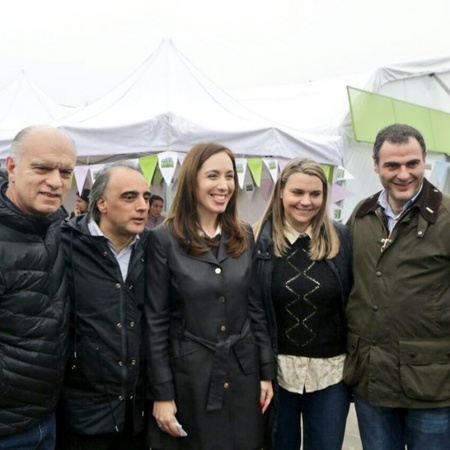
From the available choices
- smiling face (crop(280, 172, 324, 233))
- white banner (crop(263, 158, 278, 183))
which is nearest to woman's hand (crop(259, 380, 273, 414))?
smiling face (crop(280, 172, 324, 233))

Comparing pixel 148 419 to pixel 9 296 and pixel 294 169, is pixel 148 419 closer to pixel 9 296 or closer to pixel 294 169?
pixel 9 296

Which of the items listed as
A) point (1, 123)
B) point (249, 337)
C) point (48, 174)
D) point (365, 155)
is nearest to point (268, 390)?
point (249, 337)

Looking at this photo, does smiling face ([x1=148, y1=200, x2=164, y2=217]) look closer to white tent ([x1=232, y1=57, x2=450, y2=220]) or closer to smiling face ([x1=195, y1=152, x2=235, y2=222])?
white tent ([x1=232, y1=57, x2=450, y2=220])

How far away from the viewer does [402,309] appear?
2.22m

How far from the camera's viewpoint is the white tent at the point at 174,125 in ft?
18.7

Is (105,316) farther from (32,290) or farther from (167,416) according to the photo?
(167,416)

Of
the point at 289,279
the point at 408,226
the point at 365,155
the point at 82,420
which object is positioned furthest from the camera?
the point at 365,155

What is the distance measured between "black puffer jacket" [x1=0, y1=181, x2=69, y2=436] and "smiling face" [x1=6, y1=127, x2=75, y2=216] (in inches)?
1.9

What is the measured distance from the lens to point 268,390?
2361mm

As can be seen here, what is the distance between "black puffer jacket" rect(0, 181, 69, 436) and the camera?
175 cm

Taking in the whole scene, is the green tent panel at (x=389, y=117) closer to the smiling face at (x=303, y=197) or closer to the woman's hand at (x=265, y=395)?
the smiling face at (x=303, y=197)

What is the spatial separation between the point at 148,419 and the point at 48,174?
1.10 m

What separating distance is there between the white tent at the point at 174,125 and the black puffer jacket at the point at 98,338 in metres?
3.63

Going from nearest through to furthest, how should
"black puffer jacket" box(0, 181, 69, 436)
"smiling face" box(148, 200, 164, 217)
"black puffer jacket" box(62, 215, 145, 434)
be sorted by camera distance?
"black puffer jacket" box(0, 181, 69, 436) → "black puffer jacket" box(62, 215, 145, 434) → "smiling face" box(148, 200, 164, 217)
